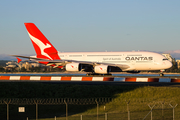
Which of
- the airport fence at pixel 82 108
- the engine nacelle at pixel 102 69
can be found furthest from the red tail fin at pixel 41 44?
the airport fence at pixel 82 108

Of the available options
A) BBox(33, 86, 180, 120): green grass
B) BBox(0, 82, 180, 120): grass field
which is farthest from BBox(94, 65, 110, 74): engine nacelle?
BBox(33, 86, 180, 120): green grass

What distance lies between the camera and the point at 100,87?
85.5 feet

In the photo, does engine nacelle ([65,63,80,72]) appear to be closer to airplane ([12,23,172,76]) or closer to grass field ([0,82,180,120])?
airplane ([12,23,172,76])

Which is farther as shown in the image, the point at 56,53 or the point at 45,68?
the point at 45,68

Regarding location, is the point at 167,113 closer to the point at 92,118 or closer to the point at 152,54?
the point at 92,118

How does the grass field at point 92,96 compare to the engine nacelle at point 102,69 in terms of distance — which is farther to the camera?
the engine nacelle at point 102,69

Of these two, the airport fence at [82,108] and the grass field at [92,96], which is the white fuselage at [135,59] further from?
the airport fence at [82,108]

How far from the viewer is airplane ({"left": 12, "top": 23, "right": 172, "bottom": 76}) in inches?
1709

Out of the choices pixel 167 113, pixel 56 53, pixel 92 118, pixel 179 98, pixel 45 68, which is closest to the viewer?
pixel 92 118

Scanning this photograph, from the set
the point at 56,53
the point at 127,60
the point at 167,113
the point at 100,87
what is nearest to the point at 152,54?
the point at 127,60

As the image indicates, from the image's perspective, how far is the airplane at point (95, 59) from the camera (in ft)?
142

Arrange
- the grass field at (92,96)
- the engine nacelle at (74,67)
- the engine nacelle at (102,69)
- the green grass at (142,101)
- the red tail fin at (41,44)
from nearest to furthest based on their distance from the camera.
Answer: the green grass at (142,101), the grass field at (92,96), the engine nacelle at (102,69), the engine nacelle at (74,67), the red tail fin at (41,44)

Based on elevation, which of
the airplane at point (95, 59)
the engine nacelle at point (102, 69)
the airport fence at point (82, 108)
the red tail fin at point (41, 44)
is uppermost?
the red tail fin at point (41, 44)

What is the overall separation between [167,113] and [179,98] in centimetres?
555
